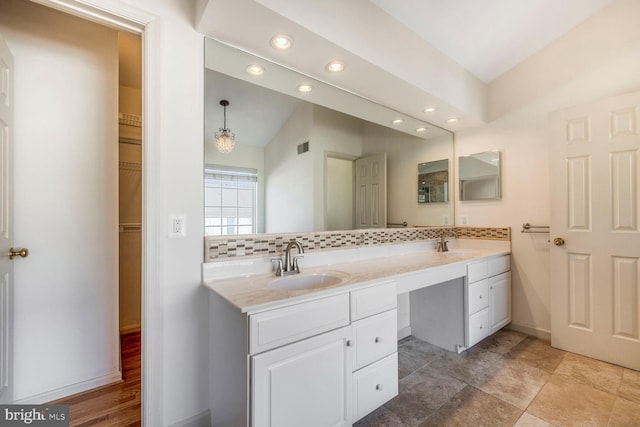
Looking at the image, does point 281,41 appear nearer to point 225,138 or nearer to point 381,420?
point 225,138

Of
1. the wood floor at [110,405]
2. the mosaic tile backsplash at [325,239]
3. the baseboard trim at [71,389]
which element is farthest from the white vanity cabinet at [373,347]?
the baseboard trim at [71,389]

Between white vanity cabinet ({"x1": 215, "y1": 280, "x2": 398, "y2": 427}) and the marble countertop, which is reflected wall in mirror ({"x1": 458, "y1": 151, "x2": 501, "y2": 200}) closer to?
the marble countertop

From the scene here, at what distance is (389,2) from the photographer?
1.74 metres

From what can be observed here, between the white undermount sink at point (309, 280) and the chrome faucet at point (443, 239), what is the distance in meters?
1.48

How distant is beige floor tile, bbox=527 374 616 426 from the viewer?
150 centimetres

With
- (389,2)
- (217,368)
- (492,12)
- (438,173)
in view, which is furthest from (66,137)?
(438,173)

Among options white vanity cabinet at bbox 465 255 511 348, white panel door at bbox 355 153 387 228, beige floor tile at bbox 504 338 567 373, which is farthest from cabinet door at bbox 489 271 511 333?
white panel door at bbox 355 153 387 228

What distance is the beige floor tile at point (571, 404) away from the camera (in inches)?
59.2

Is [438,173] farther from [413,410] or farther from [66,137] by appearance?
[66,137]

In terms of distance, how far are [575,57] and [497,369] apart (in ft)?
8.27

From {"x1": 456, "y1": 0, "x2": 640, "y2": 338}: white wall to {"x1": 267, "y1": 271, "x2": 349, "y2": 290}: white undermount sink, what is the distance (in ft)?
6.50

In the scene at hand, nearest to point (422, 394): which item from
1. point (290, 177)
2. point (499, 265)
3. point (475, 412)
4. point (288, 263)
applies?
point (475, 412)

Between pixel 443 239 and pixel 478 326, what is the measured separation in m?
0.81

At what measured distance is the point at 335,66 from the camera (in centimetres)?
176
